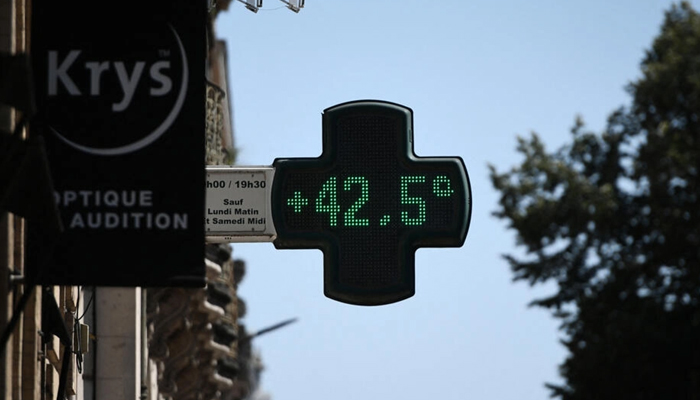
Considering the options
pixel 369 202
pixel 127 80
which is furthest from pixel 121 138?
pixel 369 202

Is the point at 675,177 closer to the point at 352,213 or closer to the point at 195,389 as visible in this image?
the point at 195,389

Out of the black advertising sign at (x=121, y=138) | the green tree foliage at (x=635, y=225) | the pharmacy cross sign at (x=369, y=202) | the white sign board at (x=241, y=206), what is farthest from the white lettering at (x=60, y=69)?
the green tree foliage at (x=635, y=225)

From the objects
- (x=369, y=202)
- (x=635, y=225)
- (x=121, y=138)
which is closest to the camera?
(x=121, y=138)

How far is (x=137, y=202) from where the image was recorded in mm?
11492

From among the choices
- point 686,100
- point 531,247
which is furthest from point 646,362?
point 686,100

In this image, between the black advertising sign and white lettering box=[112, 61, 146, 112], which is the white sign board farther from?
white lettering box=[112, 61, 146, 112]

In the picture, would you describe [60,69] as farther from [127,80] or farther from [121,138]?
[121,138]

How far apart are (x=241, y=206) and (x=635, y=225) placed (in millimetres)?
39506

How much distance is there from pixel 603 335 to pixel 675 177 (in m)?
5.65

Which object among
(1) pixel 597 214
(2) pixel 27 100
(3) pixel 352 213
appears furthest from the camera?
(1) pixel 597 214

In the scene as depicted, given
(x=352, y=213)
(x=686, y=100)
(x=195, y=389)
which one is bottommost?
(x=195, y=389)

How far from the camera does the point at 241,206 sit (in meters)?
14.4

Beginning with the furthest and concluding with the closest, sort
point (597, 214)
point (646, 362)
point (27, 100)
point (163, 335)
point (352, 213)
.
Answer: point (597, 214) < point (646, 362) < point (163, 335) < point (352, 213) < point (27, 100)

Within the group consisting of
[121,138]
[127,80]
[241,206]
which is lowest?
[241,206]
